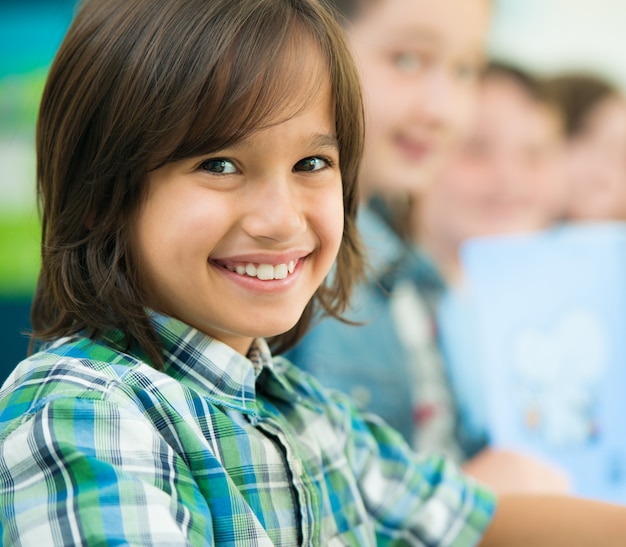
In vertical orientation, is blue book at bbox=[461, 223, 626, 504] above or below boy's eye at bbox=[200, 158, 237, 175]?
below

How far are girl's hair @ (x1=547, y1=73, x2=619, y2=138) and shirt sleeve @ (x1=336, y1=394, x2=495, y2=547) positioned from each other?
0.83 meters

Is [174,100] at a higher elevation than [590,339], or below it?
higher

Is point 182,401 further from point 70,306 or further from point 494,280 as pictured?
point 494,280

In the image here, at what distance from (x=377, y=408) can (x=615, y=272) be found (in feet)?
1.52

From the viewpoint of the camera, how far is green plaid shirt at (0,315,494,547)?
56 cm

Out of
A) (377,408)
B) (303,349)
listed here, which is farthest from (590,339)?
(303,349)

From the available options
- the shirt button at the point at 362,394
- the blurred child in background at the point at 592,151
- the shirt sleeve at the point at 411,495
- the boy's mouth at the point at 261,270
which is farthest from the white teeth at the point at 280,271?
the blurred child in background at the point at 592,151

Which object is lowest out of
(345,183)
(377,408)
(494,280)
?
(377,408)

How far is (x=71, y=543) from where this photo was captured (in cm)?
54

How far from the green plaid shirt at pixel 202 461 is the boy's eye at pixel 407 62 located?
69 cm

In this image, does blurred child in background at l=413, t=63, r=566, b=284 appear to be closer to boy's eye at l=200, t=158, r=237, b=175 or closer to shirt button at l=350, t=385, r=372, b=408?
shirt button at l=350, t=385, r=372, b=408

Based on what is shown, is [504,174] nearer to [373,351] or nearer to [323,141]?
[373,351]

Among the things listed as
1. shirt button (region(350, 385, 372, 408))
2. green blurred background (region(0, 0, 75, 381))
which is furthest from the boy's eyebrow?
green blurred background (region(0, 0, 75, 381))

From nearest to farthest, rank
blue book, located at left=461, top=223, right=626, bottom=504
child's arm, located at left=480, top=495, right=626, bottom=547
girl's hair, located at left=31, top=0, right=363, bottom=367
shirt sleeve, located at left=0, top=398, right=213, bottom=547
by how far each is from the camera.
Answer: shirt sleeve, located at left=0, top=398, right=213, bottom=547 → girl's hair, located at left=31, top=0, right=363, bottom=367 → child's arm, located at left=480, top=495, right=626, bottom=547 → blue book, located at left=461, top=223, right=626, bottom=504
